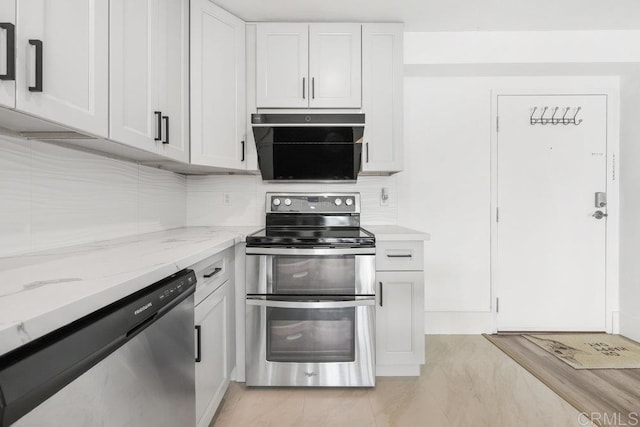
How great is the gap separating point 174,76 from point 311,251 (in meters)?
1.25

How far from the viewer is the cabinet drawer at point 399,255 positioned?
192 cm

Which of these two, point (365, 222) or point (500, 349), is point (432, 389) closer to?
point (500, 349)

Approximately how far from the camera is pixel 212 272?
4.78 feet

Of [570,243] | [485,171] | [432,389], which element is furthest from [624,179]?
[432,389]

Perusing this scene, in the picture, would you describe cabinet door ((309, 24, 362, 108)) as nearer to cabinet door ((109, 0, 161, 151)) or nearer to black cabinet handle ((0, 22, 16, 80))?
cabinet door ((109, 0, 161, 151))

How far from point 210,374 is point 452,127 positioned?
2575mm

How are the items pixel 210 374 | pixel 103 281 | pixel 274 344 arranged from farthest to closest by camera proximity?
pixel 274 344, pixel 210 374, pixel 103 281

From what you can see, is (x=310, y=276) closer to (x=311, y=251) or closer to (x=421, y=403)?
(x=311, y=251)

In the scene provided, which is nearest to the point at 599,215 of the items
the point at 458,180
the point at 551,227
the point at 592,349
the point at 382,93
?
the point at 551,227

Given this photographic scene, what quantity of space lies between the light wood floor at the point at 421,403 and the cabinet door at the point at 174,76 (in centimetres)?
146

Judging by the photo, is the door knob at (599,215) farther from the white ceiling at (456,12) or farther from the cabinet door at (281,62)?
the cabinet door at (281,62)

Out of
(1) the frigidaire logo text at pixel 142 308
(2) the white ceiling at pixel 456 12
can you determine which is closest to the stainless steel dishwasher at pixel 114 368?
(1) the frigidaire logo text at pixel 142 308

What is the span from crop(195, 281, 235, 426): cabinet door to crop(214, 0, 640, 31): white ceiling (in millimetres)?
1834

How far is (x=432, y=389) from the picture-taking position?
1.87 metres
